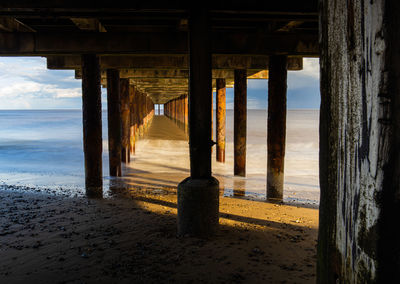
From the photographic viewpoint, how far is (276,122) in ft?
18.5

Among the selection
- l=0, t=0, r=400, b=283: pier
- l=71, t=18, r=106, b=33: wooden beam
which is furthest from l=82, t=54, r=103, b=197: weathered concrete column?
l=71, t=18, r=106, b=33: wooden beam

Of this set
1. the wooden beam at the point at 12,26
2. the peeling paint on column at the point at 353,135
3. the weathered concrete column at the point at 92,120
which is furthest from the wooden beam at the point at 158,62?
the peeling paint on column at the point at 353,135

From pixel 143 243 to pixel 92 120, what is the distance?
2822 millimetres

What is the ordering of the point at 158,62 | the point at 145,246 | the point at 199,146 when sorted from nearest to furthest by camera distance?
the point at 145,246 < the point at 199,146 < the point at 158,62

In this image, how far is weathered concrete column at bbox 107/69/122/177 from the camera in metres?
7.79

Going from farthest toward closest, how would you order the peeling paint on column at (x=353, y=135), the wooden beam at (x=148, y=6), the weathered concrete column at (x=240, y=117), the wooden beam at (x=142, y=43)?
1. the weathered concrete column at (x=240, y=117)
2. the wooden beam at (x=142, y=43)
3. the wooden beam at (x=148, y=6)
4. the peeling paint on column at (x=353, y=135)

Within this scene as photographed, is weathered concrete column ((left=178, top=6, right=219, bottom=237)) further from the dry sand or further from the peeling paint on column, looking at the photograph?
the peeling paint on column

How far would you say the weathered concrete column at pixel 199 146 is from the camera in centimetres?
340

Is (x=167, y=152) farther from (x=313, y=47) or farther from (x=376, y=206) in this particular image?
(x=376, y=206)

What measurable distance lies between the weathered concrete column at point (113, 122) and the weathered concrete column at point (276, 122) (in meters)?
3.76

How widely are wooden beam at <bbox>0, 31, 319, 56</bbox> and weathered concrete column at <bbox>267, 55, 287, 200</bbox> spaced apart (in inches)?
13.4

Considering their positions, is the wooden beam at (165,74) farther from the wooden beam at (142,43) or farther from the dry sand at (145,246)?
the dry sand at (145,246)

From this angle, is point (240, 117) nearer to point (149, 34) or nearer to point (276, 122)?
point (276, 122)

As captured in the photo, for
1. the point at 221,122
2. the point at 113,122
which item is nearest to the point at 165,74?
the point at 221,122
